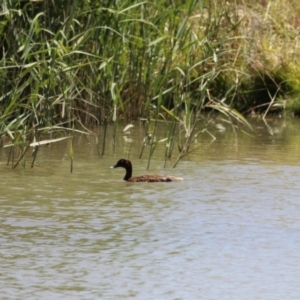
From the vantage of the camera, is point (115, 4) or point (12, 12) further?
point (115, 4)

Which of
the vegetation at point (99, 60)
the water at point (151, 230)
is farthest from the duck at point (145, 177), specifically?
the vegetation at point (99, 60)

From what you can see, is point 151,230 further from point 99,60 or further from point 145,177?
point 99,60

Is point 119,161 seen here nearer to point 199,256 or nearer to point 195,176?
point 195,176

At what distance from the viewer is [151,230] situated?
6449 millimetres

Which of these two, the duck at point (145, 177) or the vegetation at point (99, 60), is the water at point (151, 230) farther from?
the vegetation at point (99, 60)

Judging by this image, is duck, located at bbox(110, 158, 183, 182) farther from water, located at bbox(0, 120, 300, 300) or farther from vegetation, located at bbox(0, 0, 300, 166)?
vegetation, located at bbox(0, 0, 300, 166)

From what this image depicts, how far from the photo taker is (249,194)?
7707 millimetres

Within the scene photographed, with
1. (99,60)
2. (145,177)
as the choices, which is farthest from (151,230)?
(99,60)

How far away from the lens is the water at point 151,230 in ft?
17.2

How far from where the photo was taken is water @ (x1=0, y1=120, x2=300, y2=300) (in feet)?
17.2

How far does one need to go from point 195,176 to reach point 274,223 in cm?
185

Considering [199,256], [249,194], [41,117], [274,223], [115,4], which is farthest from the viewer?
[115,4]

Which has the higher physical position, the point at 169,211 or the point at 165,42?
the point at 165,42

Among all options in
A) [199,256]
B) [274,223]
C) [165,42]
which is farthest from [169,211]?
[165,42]
